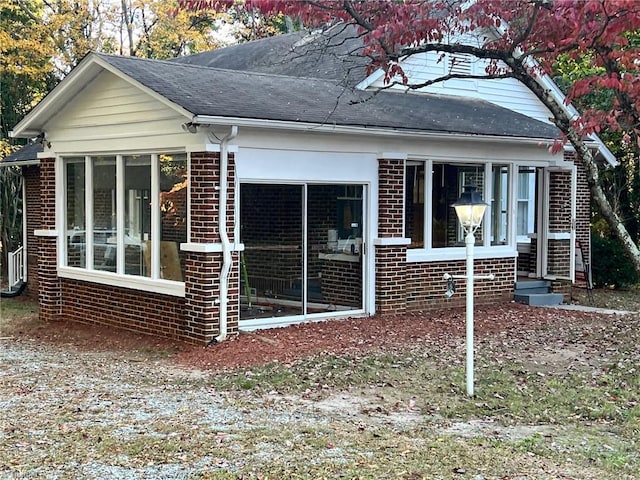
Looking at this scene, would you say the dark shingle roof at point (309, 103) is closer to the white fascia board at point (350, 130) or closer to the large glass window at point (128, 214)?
the white fascia board at point (350, 130)

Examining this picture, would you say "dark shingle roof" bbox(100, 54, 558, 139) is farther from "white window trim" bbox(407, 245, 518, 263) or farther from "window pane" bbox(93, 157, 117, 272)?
"white window trim" bbox(407, 245, 518, 263)

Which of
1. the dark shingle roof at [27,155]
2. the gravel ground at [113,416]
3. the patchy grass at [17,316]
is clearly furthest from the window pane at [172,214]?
the dark shingle roof at [27,155]

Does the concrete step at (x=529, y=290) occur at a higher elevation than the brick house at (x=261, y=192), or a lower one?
lower

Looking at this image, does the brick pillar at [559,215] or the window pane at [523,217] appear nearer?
the brick pillar at [559,215]

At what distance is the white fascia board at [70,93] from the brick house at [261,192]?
4cm

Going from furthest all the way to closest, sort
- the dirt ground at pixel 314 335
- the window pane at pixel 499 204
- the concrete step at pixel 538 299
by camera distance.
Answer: the concrete step at pixel 538 299 < the window pane at pixel 499 204 < the dirt ground at pixel 314 335

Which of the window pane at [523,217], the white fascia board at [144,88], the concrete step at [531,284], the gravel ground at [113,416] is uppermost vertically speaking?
the white fascia board at [144,88]

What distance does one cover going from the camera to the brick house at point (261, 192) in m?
10.3

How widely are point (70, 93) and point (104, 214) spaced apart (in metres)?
1.96

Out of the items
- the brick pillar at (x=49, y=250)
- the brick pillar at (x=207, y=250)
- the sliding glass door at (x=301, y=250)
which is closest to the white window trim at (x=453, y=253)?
the sliding glass door at (x=301, y=250)

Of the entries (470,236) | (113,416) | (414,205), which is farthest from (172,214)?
(470,236)

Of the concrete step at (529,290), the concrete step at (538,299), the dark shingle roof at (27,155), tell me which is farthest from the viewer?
the dark shingle roof at (27,155)

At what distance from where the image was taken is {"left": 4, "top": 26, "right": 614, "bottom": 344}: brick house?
10312 millimetres

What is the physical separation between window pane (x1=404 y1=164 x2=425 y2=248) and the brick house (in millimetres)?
30
